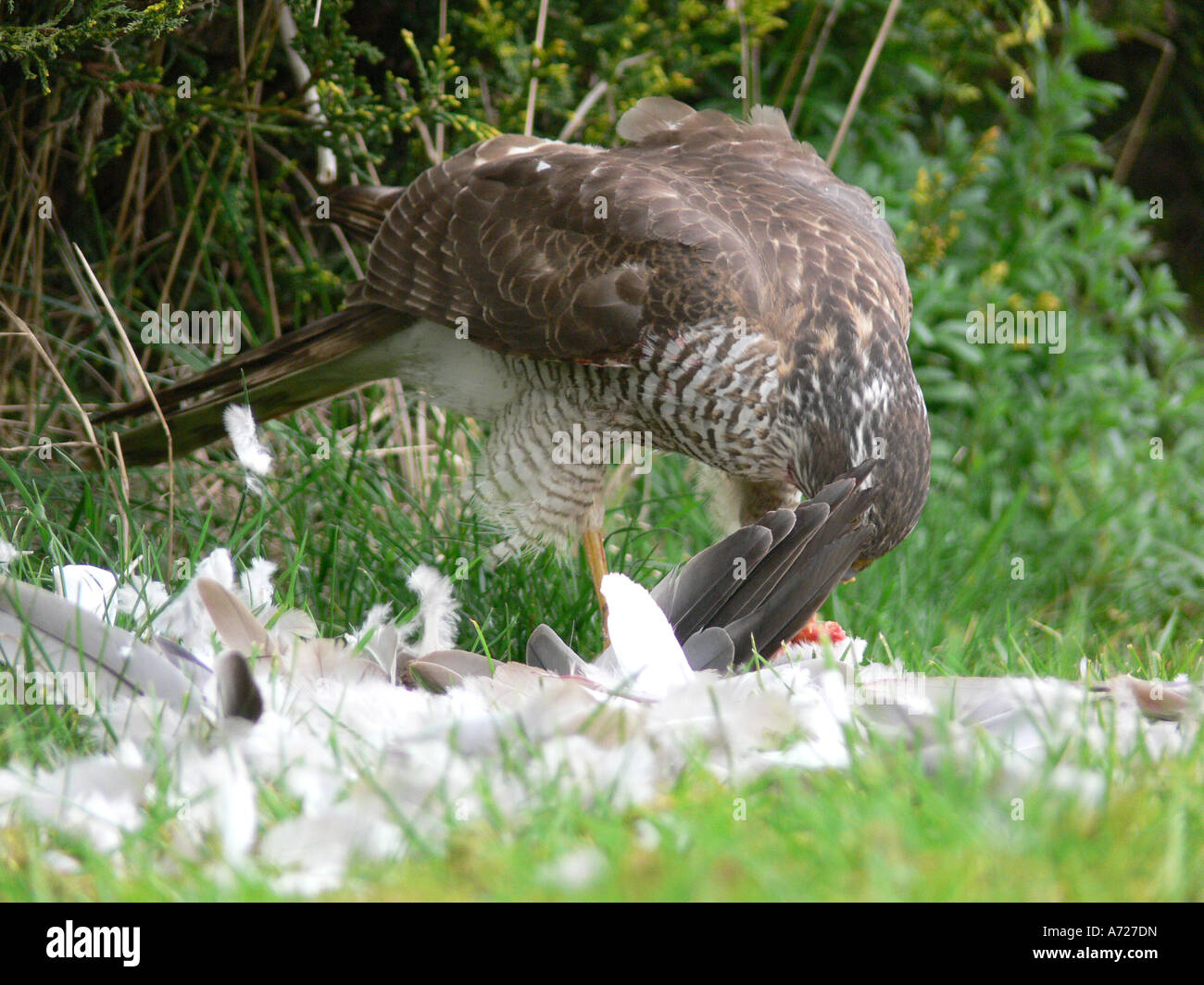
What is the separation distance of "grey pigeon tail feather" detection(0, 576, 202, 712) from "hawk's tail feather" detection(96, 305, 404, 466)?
1.15 metres

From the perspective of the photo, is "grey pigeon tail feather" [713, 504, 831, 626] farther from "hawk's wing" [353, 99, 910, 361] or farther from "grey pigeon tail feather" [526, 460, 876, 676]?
"hawk's wing" [353, 99, 910, 361]

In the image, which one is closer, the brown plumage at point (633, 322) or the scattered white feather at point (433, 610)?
the scattered white feather at point (433, 610)

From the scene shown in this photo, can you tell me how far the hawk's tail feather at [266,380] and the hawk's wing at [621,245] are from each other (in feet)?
0.34

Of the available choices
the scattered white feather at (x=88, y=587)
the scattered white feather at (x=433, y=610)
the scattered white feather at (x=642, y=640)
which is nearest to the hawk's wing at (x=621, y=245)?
the scattered white feather at (x=433, y=610)

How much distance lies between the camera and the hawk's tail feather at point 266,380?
3510 millimetres

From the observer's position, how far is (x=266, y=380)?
Result: 356 cm

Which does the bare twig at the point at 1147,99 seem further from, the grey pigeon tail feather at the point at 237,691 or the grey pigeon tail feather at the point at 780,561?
the grey pigeon tail feather at the point at 237,691

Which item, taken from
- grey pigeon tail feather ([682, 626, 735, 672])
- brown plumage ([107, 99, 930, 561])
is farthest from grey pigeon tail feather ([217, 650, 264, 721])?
brown plumage ([107, 99, 930, 561])

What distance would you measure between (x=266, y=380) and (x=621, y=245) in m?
1.05

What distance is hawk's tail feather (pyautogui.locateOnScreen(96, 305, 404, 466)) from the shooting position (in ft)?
11.5

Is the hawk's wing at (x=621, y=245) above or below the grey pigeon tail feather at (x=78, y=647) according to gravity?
above
